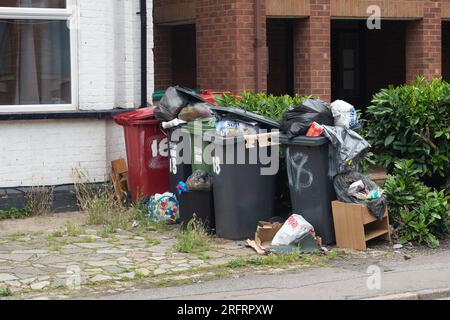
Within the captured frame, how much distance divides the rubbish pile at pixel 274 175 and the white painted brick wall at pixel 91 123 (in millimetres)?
1634

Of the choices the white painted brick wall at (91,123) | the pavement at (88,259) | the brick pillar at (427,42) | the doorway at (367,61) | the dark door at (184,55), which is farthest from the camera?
the doorway at (367,61)

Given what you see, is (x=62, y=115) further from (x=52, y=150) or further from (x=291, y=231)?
(x=291, y=231)

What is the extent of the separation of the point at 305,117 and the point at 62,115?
326cm

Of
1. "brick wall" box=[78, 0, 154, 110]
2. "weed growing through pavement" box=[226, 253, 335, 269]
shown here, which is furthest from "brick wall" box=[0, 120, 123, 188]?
"weed growing through pavement" box=[226, 253, 335, 269]

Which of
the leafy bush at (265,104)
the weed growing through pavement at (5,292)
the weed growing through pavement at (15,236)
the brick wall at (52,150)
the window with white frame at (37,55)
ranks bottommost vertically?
the weed growing through pavement at (5,292)

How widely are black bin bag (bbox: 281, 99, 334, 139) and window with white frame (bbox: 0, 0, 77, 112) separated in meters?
3.13

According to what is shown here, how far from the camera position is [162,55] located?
1479 cm

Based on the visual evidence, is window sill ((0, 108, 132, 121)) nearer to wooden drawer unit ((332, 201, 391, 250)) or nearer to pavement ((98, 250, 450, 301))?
wooden drawer unit ((332, 201, 391, 250))

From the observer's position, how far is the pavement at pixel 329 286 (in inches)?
291

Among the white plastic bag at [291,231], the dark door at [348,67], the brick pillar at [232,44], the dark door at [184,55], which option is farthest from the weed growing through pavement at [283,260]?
the dark door at [348,67]

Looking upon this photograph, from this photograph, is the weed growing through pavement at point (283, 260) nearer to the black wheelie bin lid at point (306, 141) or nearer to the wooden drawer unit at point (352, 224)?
the wooden drawer unit at point (352, 224)

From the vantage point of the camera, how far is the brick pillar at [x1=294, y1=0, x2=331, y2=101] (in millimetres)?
13312
